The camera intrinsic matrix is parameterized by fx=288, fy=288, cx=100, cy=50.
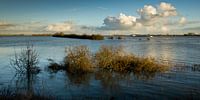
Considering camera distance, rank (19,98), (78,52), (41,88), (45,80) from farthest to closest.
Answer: (78,52), (45,80), (41,88), (19,98)

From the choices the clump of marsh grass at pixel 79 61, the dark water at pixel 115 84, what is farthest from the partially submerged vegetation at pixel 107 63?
the dark water at pixel 115 84

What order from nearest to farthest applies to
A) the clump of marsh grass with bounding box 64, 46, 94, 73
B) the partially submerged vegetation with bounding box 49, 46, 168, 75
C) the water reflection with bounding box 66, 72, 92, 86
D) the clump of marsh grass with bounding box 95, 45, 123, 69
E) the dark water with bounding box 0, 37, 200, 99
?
the dark water with bounding box 0, 37, 200, 99 → the water reflection with bounding box 66, 72, 92, 86 → the clump of marsh grass with bounding box 64, 46, 94, 73 → the partially submerged vegetation with bounding box 49, 46, 168, 75 → the clump of marsh grass with bounding box 95, 45, 123, 69

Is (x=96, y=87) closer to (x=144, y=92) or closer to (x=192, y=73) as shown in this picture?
(x=144, y=92)

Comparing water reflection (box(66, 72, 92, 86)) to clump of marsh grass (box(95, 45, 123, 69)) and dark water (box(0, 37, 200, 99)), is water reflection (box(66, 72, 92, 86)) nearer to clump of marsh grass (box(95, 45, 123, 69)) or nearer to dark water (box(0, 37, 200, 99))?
dark water (box(0, 37, 200, 99))

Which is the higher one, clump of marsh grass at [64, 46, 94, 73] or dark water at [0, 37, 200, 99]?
clump of marsh grass at [64, 46, 94, 73]

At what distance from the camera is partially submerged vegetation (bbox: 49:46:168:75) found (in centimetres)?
2591

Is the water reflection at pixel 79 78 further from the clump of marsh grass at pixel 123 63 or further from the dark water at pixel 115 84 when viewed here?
the clump of marsh grass at pixel 123 63

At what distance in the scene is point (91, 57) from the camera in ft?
88.1

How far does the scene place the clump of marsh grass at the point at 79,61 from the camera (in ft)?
84.3

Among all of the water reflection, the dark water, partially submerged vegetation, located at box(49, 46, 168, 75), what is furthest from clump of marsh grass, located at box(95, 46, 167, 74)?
the water reflection

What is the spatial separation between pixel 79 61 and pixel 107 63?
2.68 metres

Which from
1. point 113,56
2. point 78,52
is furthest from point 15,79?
point 113,56

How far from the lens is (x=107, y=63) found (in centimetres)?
2669

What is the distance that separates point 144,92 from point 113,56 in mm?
8767
